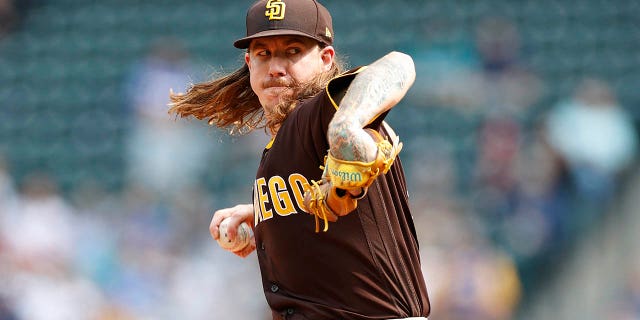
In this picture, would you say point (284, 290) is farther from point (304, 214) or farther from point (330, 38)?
point (330, 38)

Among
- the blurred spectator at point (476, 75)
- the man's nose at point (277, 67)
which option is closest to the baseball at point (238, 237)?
the man's nose at point (277, 67)

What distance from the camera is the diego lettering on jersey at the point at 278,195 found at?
2.93 meters

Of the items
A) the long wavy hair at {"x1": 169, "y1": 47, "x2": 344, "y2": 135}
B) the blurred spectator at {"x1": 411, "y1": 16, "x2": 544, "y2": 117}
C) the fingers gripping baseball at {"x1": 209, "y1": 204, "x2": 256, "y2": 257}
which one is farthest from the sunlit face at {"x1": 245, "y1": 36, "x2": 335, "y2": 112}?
the blurred spectator at {"x1": 411, "y1": 16, "x2": 544, "y2": 117}

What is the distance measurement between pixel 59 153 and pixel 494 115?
4257 millimetres

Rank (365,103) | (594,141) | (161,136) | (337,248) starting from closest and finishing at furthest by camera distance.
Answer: (365,103), (337,248), (594,141), (161,136)

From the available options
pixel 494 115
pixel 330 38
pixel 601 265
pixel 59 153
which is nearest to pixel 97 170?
pixel 59 153

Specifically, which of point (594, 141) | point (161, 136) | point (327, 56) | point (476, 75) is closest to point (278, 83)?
point (327, 56)

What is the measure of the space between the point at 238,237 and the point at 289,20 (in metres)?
0.89

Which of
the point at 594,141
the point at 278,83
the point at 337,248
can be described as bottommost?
the point at 337,248

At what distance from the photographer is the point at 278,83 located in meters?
3.20

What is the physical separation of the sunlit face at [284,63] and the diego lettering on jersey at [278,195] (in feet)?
1.00

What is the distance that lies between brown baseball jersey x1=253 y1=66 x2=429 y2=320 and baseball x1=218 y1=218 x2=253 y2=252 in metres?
0.54

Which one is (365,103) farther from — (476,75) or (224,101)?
(476,75)

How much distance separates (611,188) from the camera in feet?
26.9
